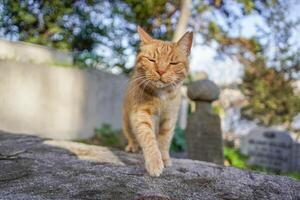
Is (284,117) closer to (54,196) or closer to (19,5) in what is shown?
(19,5)

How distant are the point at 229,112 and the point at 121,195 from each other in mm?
15058

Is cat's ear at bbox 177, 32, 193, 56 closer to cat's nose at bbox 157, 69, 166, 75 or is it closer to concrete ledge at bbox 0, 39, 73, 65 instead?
cat's nose at bbox 157, 69, 166, 75

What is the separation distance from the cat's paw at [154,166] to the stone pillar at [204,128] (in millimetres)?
4147

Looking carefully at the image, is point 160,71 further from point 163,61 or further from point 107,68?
point 107,68

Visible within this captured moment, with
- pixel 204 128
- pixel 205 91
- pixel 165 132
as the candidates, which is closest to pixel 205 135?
pixel 204 128

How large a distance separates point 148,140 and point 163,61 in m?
0.54

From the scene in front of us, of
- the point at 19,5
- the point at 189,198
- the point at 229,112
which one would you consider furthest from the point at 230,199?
the point at 229,112

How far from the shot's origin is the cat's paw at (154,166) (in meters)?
2.38

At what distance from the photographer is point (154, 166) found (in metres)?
2.42

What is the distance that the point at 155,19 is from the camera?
1198 cm

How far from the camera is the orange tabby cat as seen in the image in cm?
259

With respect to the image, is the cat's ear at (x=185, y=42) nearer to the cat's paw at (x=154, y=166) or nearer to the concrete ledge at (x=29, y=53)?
the cat's paw at (x=154, y=166)

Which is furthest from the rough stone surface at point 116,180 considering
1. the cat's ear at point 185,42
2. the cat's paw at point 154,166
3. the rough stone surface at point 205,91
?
the rough stone surface at point 205,91

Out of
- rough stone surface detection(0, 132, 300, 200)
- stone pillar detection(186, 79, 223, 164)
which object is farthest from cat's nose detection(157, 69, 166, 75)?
stone pillar detection(186, 79, 223, 164)
